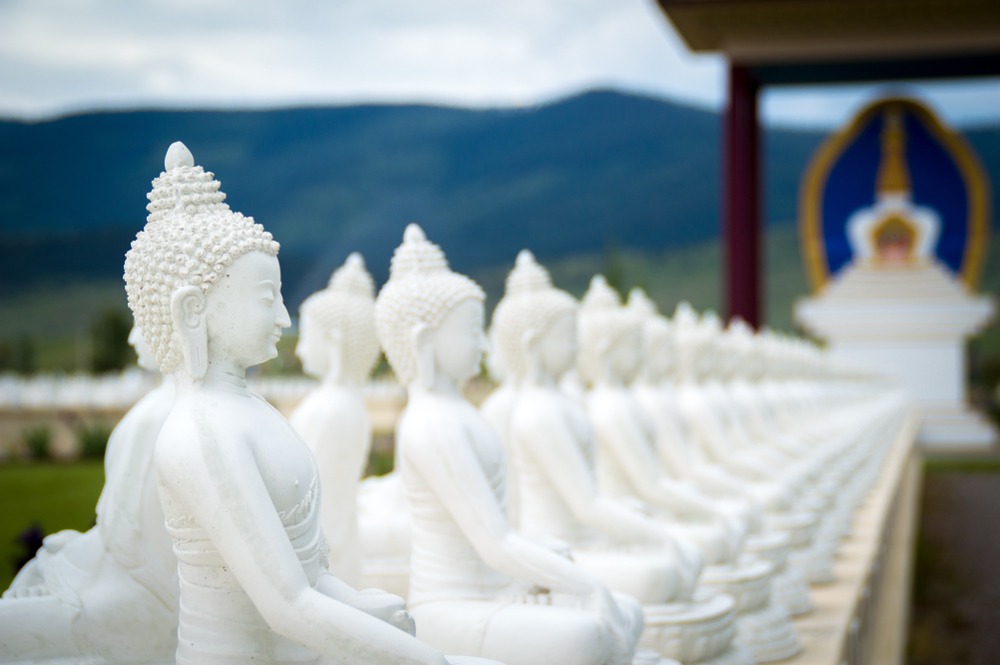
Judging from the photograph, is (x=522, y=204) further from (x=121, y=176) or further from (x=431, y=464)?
(x=431, y=464)

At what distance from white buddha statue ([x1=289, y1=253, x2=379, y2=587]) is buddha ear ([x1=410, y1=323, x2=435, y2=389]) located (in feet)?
1.78

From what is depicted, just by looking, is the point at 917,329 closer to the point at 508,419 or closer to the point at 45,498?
the point at 45,498

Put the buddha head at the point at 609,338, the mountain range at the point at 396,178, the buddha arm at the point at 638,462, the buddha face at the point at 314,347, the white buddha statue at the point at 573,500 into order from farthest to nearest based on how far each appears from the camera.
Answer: the mountain range at the point at 396,178 → the buddha head at the point at 609,338 → the buddha arm at the point at 638,462 → the buddha face at the point at 314,347 → the white buddha statue at the point at 573,500

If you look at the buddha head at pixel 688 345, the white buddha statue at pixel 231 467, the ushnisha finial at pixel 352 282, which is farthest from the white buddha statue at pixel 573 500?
the buddha head at pixel 688 345

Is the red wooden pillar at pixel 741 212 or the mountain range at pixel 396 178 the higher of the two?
the mountain range at pixel 396 178

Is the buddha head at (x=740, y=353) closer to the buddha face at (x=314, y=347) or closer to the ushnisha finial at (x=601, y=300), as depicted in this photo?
the ushnisha finial at (x=601, y=300)

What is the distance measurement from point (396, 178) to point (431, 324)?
143 feet

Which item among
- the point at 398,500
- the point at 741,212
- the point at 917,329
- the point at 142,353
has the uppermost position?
the point at 741,212

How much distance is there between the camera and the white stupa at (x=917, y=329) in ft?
69.2

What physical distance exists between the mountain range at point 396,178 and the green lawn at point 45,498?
16046mm

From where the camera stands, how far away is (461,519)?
297 cm

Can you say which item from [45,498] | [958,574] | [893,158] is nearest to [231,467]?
[45,498]

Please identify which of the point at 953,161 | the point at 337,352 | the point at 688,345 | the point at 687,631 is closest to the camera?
the point at 687,631

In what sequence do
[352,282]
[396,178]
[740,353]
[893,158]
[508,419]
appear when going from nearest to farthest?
1. [352,282]
2. [508,419]
3. [740,353]
4. [893,158]
5. [396,178]
